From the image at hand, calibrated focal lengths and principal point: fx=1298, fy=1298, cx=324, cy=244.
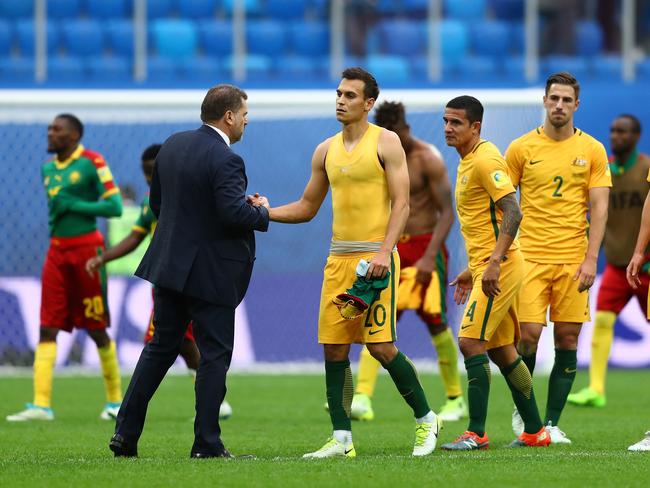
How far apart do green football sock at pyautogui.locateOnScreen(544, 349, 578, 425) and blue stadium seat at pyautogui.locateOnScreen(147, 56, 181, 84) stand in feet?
32.1

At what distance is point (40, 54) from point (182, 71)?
1.99 m

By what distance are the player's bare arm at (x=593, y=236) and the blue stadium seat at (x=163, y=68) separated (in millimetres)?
9712

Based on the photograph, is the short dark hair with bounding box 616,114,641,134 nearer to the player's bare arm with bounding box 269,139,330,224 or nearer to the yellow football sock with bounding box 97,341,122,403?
the player's bare arm with bounding box 269,139,330,224

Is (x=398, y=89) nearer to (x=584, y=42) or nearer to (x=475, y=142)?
(x=584, y=42)

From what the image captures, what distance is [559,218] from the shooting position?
8.66 meters

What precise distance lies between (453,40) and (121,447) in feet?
42.2

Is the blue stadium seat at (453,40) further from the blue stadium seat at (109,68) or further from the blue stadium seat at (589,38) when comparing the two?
the blue stadium seat at (109,68)

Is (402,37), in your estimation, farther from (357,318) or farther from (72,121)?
(357,318)

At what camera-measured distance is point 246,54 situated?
60.9ft

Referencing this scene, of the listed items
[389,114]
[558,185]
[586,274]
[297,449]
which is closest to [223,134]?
[297,449]

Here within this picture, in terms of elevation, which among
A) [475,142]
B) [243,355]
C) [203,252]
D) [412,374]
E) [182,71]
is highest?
[182,71]

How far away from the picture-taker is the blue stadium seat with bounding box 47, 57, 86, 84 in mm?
17031

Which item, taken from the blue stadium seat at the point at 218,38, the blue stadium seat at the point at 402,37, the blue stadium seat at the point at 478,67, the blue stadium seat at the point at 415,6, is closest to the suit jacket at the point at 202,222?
the blue stadium seat at the point at 478,67

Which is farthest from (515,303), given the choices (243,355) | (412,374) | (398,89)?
(398,89)
